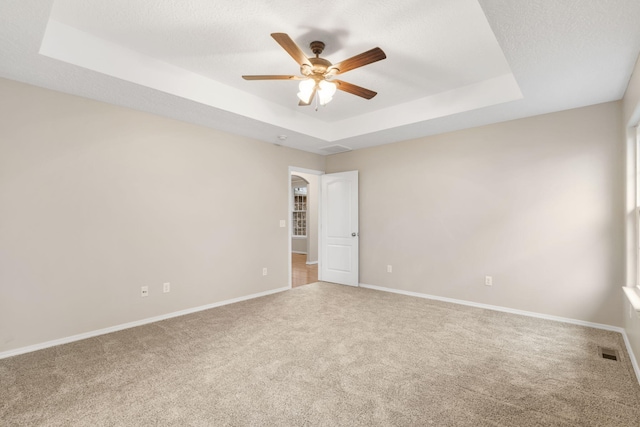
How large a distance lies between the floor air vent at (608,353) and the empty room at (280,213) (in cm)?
3

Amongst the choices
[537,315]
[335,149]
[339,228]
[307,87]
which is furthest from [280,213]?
[537,315]

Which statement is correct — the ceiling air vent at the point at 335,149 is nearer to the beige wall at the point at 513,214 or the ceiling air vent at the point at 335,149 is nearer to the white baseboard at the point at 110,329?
the beige wall at the point at 513,214

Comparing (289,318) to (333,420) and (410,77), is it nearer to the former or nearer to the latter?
(333,420)

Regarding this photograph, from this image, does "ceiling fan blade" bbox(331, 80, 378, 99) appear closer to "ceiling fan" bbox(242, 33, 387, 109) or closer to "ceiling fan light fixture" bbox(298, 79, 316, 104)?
"ceiling fan" bbox(242, 33, 387, 109)

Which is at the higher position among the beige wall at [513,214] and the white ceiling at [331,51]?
the white ceiling at [331,51]

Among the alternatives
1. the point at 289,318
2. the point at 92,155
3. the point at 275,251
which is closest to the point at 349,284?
the point at 275,251

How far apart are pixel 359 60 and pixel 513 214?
113 inches

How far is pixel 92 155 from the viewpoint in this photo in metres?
3.06

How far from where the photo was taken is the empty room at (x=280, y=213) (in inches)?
79.4

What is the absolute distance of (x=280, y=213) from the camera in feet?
16.3

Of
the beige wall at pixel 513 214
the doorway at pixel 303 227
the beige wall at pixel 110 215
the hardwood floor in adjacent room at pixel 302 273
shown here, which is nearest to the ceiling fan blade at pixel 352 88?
the beige wall at pixel 513 214

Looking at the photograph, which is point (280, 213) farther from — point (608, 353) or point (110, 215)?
point (608, 353)

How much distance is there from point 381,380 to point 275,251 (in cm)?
298

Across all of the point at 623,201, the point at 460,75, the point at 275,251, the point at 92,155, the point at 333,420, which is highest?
the point at 460,75
